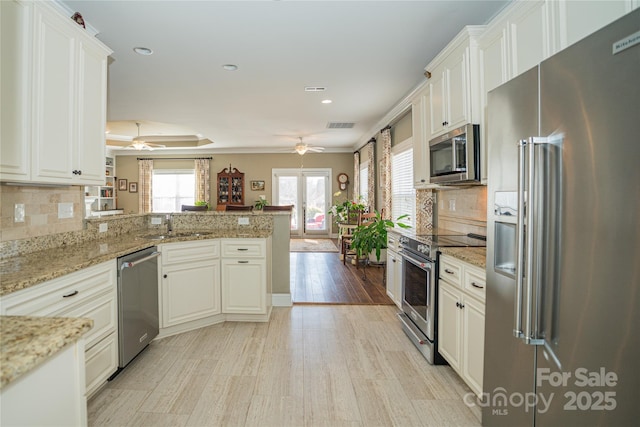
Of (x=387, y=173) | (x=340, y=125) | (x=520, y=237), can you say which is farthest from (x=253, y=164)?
(x=520, y=237)

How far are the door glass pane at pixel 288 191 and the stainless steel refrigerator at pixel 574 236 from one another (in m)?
8.41

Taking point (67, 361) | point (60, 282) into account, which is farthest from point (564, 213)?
point (60, 282)

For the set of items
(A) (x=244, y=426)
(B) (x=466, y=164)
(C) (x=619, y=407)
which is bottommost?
(A) (x=244, y=426)

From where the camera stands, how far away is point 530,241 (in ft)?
4.16

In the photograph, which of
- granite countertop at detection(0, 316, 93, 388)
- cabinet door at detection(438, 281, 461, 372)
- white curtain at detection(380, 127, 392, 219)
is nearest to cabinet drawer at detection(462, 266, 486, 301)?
cabinet door at detection(438, 281, 461, 372)

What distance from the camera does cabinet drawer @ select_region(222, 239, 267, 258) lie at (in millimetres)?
3211

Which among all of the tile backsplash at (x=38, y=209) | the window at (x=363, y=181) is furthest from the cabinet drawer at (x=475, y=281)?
the window at (x=363, y=181)

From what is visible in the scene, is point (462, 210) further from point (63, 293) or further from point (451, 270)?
point (63, 293)

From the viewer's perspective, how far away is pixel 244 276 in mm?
3238

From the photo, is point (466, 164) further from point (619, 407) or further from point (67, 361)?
point (67, 361)

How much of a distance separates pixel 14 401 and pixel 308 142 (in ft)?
26.9

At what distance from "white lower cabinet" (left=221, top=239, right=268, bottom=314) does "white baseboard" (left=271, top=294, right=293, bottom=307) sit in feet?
1.83

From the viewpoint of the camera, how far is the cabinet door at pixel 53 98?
6.04 feet

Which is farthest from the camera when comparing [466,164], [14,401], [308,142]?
[308,142]
